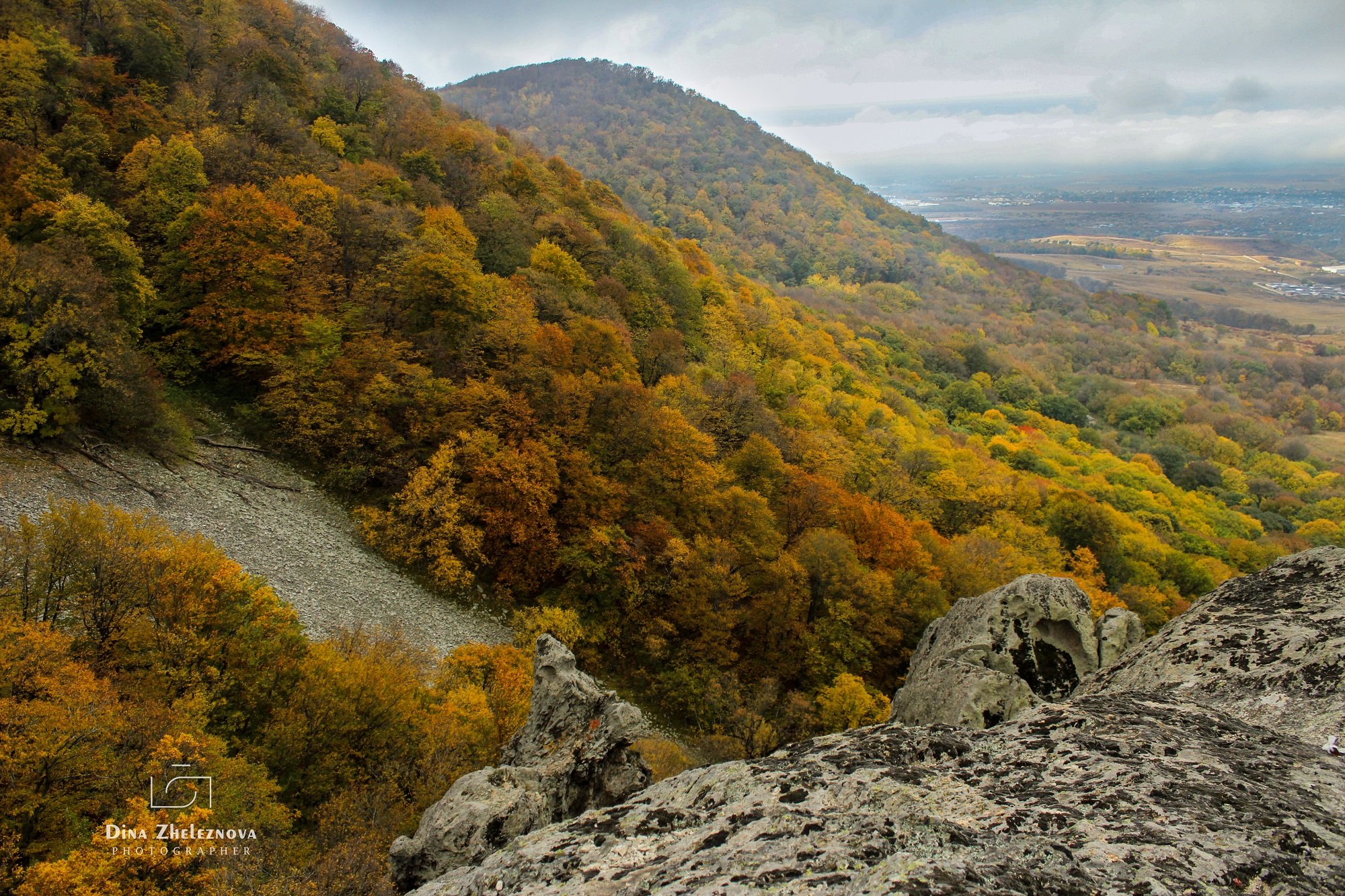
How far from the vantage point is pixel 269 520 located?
29.3m

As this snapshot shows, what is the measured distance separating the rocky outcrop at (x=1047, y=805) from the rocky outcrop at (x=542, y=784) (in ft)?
11.1

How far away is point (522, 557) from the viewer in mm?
34125

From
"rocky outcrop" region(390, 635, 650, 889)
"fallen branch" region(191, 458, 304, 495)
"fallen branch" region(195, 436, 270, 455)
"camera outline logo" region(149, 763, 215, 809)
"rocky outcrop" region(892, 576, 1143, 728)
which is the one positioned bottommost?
"camera outline logo" region(149, 763, 215, 809)

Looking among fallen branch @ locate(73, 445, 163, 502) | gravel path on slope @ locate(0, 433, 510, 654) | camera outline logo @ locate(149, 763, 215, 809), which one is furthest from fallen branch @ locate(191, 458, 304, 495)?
camera outline logo @ locate(149, 763, 215, 809)

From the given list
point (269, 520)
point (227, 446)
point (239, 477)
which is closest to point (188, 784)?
point (269, 520)

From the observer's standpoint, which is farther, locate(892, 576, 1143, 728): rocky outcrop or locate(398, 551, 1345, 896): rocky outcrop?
locate(892, 576, 1143, 728): rocky outcrop

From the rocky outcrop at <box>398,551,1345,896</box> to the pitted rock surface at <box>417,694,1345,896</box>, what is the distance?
2 cm

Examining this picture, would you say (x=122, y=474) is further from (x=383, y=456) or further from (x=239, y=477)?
(x=383, y=456)

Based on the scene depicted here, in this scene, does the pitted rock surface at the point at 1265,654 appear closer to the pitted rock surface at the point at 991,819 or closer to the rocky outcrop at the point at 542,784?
the pitted rock surface at the point at 991,819

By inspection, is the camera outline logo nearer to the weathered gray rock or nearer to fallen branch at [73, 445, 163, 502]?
fallen branch at [73, 445, 163, 502]

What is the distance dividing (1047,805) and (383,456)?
34561 millimetres

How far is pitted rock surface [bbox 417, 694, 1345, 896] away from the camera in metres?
4.95

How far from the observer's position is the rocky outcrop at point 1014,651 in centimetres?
1164

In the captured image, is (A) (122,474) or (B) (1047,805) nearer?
(B) (1047,805)
